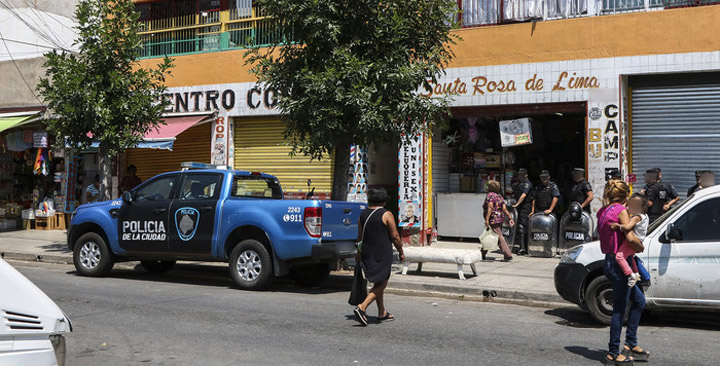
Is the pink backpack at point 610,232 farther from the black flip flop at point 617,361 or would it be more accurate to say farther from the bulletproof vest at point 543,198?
the bulletproof vest at point 543,198

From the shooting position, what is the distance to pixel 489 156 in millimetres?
16000

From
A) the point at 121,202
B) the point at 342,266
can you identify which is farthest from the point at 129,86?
the point at 342,266

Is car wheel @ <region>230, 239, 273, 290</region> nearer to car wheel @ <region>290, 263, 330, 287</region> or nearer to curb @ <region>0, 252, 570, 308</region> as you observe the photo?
car wheel @ <region>290, 263, 330, 287</region>

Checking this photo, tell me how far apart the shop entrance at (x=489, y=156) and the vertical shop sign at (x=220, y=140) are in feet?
19.3

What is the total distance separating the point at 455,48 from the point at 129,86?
7.60 m

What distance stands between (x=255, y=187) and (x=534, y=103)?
21.6 ft

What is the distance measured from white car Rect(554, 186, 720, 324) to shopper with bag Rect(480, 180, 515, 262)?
4821mm

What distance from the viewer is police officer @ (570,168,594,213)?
1338 centimetres

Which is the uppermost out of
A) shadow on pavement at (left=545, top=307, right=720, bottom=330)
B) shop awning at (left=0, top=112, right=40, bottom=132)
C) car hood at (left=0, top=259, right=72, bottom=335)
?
shop awning at (left=0, top=112, right=40, bottom=132)

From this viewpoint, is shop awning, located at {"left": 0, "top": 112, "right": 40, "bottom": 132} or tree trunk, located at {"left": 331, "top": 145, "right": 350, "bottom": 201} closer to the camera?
tree trunk, located at {"left": 331, "top": 145, "right": 350, "bottom": 201}

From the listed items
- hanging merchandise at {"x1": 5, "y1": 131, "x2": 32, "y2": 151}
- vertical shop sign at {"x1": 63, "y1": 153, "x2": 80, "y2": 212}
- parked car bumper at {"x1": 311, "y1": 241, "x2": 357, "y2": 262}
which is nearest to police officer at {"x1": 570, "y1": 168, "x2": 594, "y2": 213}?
parked car bumper at {"x1": 311, "y1": 241, "x2": 357, "y2": 262}

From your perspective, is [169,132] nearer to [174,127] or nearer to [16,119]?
[174,127]

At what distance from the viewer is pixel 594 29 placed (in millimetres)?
13883

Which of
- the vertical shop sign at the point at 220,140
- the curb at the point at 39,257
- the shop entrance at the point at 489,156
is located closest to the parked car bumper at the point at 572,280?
the shop entrance at the point at 489,156
